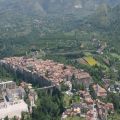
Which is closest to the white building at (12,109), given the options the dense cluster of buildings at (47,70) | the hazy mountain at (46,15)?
the dense cluster of buildings at (47,70)

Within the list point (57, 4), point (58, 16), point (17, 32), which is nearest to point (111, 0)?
point (57, 4)

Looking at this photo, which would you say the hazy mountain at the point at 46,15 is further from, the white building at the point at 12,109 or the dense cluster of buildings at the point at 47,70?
the white building at the point at 12,109

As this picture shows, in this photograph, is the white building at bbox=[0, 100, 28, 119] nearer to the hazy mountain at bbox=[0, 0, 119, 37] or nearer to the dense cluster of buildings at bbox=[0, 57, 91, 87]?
the dense cluster of buildings at bbox=[0, 57, 91, 87]

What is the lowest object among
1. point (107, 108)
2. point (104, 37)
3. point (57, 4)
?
point (107, 108)

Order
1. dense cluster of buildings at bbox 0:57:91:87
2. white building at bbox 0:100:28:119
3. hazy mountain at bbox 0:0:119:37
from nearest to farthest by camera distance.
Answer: white building at bbox 0:100:28:119 < dense cluster of buildings at bbox 0:57:91:87 < hazy mountain at bbox 0:0:119:37

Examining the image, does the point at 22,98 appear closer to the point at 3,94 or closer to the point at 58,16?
the point at 3,94

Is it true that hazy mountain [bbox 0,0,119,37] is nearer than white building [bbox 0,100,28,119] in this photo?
No

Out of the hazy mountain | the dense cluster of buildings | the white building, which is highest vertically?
the hazy mountain

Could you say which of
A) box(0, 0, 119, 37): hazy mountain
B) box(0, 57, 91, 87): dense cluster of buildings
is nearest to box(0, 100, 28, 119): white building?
box(0, 57, 91, 87): dense cluster of buildings

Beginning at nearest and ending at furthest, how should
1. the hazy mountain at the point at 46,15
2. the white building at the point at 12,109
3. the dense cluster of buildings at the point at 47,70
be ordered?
1. the white building at the point at 12,109
2. the dense cluster of buildings at the point at 47,70
3. the hazy mountain at the point at 46,15
